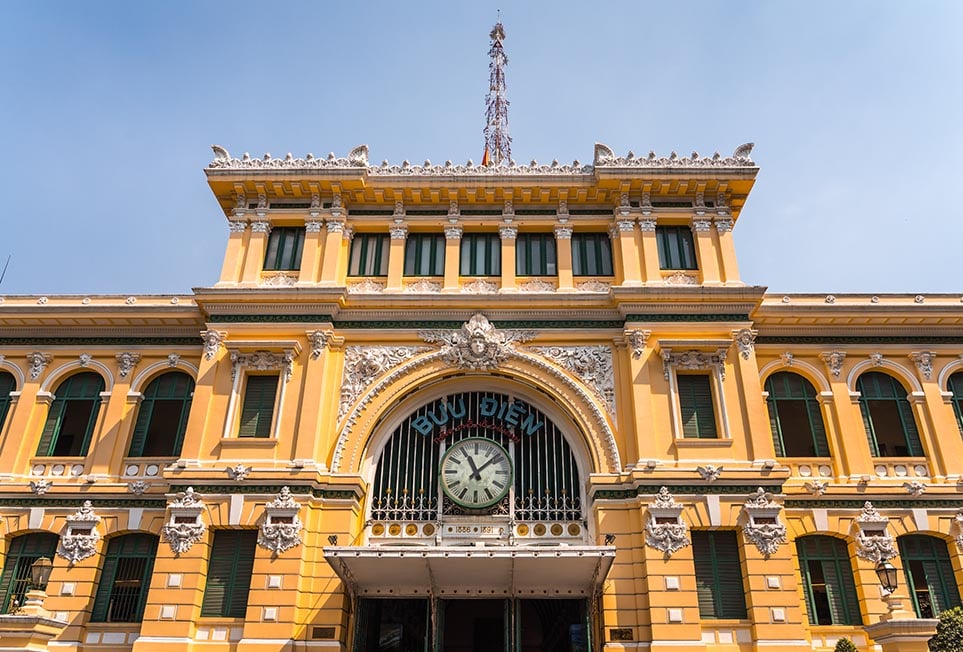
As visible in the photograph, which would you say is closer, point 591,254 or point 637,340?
point 637,340

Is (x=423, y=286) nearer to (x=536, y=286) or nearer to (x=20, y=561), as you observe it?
(x=536, y=286)

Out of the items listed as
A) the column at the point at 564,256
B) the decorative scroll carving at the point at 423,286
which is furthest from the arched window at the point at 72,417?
the column at the point at 564,256

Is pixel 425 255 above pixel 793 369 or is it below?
above

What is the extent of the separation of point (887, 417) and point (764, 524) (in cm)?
729

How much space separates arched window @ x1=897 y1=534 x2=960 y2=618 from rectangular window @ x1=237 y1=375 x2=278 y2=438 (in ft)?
66.5

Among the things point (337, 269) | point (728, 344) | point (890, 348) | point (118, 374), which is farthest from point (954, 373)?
point (118, 374)

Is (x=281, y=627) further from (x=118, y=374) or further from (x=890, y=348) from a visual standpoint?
(x=890, y=348)

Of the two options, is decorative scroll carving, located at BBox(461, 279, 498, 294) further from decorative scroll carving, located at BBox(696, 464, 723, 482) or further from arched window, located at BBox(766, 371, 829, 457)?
arched window, located at BBox(766, 371, 829, 457)

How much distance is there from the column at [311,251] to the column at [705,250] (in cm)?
1328

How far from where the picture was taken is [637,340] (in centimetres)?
2386

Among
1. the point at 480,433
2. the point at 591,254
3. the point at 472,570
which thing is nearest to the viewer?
the point at 472,570

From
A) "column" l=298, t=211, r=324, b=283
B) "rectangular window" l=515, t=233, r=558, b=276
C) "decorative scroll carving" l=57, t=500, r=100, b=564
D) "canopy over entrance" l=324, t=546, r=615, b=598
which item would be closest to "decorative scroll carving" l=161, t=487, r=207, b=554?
"decorative scroll carving" l=57, t=500, r=100, b=564

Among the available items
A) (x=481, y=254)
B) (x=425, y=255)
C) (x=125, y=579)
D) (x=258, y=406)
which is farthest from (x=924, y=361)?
(x=125, y=579)

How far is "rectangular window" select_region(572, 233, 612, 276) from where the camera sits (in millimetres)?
26062
